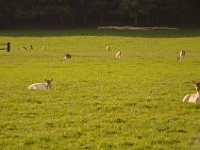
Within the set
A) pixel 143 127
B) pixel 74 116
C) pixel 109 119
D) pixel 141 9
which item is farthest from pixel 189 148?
pixel 141 9

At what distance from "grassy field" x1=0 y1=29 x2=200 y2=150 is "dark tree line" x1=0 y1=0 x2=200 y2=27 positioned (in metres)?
47.2

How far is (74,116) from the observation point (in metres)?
14.5

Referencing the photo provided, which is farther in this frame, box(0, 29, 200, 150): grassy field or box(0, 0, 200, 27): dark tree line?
box(0, 0, 200, 27): dark tree line

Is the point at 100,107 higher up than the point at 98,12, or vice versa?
the point at 98,12

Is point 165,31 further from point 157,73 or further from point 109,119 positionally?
point 109,119

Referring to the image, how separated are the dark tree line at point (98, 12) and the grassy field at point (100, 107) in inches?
1856

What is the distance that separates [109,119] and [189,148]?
3512 millimetres

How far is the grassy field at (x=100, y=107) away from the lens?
1187cm

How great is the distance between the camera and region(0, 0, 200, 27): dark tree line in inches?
3167

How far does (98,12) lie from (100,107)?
7002 cm

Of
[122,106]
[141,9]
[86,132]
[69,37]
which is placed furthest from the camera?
[141,9]

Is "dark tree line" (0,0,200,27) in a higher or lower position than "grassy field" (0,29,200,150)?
higher

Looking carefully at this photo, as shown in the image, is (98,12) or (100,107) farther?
(98,12)

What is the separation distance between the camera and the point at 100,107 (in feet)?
52.2
